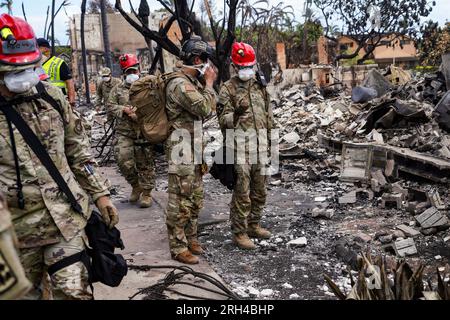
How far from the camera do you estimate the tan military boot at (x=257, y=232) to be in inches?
203

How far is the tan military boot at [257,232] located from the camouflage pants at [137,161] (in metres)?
1.71

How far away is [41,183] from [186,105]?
6.39 ft

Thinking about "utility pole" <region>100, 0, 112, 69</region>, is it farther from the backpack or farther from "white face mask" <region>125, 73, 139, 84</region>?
the backpack

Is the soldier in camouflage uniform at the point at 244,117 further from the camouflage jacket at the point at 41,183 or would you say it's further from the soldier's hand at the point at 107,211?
the camouflage jacket at the point at 41,183

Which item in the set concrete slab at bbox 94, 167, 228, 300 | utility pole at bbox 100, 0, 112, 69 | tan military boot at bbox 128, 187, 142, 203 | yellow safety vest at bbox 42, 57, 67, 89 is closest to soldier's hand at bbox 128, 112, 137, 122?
tan military boot at bbox 128, 187, 142, 203

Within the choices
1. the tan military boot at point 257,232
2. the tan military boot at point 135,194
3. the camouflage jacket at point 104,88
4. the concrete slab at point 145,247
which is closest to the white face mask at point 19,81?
the concrete slab at point 145,247

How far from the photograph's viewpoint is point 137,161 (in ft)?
20.9

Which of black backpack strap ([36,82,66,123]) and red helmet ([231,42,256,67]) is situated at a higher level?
red helmet ([231,42,256,67])

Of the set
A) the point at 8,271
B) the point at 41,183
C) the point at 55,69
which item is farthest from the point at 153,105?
the point at 8,271

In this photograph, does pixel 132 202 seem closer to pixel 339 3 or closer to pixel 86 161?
pixel 86 161

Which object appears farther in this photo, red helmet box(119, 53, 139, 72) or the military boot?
red helmet box(119, 53, 139, 72)

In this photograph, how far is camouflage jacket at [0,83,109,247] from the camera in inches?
95.3

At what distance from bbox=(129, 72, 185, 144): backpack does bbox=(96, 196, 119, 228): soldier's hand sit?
1748 mm

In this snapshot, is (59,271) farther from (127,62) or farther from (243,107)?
(127,62)
